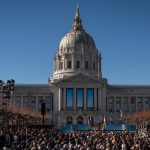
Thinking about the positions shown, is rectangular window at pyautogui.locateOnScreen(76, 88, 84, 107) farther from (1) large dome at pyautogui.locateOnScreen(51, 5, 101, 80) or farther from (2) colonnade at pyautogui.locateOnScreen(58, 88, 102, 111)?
(1) large dome at pyautogui.locateOnScreen(51, 5, 101, 80)

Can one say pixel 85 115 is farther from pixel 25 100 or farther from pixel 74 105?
pixel 25 100

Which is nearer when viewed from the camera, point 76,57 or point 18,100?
point 18,100

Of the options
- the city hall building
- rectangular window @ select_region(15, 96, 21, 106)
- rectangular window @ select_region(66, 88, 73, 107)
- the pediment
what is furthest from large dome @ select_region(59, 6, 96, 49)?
rectangular window @ select_region(15, 96, 21, 106)

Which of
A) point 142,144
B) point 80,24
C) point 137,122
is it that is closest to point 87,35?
point 80,24

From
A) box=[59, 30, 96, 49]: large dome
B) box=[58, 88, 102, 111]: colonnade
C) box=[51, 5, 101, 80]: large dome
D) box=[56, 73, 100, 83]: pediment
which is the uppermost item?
box=[59, 30, 96, 49]: large dome

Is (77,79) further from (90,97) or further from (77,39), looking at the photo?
(77,39)

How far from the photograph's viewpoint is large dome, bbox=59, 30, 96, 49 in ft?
565

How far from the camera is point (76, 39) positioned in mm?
173125

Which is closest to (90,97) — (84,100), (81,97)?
(84,100)

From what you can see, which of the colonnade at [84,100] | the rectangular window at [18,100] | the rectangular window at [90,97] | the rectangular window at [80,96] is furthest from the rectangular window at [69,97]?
the rectangular window at [18,100]

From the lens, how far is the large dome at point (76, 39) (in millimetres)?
172238

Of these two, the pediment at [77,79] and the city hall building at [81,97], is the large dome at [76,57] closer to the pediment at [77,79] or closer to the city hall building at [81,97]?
the city hall building at [81,97]

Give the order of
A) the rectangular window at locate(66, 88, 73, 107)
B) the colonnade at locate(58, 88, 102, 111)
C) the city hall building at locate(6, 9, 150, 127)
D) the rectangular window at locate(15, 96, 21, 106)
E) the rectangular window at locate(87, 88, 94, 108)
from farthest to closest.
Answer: the rectangular window at locate(15, 96, 21, 106), the rectangular window at locate(87, 88, 94, 108), the rectangular window at locate(66, 88, 73, 107), the colonnade at locate(58, 88, 102, 111), the city hall building at locate(6, 9, 150, 127)

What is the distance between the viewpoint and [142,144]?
3294cm
